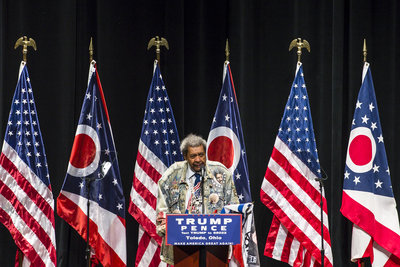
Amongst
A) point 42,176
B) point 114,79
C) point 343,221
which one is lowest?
point 343,221

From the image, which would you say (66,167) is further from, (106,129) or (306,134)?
(306,134)

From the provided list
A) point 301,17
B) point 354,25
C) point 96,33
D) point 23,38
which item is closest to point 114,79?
point 96,33

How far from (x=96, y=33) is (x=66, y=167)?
139 cm

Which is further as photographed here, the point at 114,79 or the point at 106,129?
the point at 114,79

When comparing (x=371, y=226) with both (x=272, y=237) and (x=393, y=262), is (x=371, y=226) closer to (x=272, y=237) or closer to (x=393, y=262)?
(x=393, y=262)

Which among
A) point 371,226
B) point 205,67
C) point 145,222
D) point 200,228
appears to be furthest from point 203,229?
point 205,67

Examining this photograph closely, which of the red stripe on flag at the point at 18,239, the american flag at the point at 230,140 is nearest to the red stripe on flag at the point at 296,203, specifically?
the american flag at the point at 230,140

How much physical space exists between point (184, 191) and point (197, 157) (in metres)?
0.30

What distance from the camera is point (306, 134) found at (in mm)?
6078

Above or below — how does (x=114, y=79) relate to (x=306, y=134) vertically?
above

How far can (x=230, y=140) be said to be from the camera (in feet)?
20.2

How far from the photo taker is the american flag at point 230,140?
6078 millimetres

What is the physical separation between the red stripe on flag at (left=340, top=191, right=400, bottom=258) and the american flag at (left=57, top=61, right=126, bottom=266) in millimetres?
2071

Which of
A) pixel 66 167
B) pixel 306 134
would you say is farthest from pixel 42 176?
pixel 306 134
